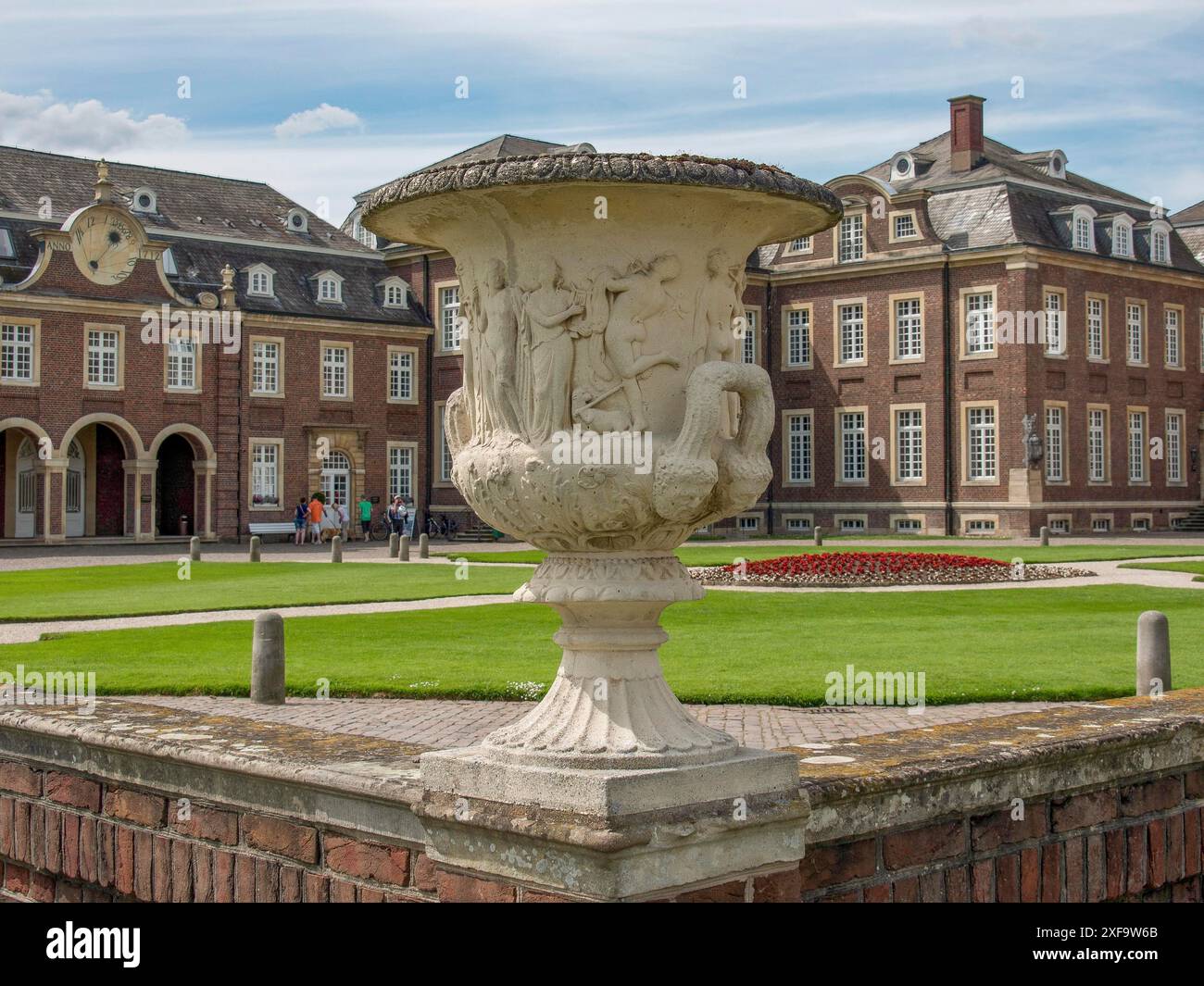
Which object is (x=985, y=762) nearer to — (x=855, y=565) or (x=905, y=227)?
(x=855, y=565)

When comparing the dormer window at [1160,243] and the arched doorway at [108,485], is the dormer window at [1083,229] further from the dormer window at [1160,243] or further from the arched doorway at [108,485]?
the arched doorway at [108,485]

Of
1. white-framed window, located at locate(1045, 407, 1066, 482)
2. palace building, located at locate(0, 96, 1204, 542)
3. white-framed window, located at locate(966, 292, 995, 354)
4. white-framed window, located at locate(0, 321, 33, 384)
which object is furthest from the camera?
white-framed window, located at locate(1045, 407, 1066, 482)

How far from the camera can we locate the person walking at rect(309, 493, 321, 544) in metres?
44.4

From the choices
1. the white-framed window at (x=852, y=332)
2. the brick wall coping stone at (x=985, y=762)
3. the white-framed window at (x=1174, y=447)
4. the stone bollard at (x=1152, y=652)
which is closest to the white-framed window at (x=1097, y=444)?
the white-framed window at (x=1174, y=447)

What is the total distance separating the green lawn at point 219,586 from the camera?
20.3 meters

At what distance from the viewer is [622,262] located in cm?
475

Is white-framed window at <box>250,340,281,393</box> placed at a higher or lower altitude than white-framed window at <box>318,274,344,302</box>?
lower

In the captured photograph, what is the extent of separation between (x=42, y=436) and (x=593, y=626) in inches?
1576

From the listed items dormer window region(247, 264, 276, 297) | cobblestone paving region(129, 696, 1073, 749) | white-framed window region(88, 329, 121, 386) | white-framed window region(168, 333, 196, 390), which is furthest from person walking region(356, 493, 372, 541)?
cobblestone paving region(129, 696, 1073, 749)

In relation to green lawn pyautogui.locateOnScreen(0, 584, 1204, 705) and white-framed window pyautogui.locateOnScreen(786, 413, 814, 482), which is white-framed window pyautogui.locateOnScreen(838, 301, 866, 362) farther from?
green lawn pyautogui.locateOnScreen(0, 584, 1204, 705)

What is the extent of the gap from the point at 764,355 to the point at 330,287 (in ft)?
46.3

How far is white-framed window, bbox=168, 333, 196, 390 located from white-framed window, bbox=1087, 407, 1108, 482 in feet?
87.4

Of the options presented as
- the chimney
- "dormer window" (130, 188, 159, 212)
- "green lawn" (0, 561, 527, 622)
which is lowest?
"green lawn" (0, 561, 527, 622)

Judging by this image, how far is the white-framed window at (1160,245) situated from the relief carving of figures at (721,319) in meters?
48.0
